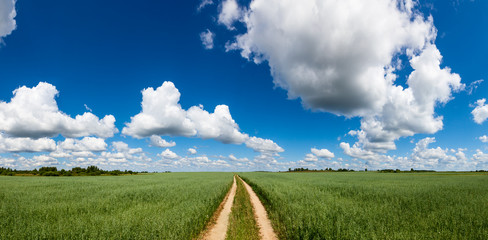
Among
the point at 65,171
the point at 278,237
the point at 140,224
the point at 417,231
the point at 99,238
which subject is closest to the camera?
the point at 99,238

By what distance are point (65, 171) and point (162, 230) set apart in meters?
122

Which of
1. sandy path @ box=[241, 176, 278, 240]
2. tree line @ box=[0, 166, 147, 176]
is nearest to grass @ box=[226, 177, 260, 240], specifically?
sandy path @ box=[241, 176, 278, 240]

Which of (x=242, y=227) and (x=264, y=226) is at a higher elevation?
(x=242, y=227)

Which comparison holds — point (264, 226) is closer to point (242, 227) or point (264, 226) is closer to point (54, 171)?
point (242, 227)

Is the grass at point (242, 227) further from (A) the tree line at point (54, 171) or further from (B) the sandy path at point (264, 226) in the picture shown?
(A) the tree line at point (54, 171)

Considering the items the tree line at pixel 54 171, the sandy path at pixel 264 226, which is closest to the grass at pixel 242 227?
the sandy path at pixel 264 226

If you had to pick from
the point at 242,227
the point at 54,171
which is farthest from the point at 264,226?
the point at 54,171

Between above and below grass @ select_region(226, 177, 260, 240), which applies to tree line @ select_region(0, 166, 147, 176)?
below

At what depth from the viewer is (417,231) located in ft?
27.0

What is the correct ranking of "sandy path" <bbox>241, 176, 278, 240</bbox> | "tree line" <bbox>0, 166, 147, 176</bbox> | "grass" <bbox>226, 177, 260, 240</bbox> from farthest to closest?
1. "tree line" <bbox>0, 166, 147, 176</bbox>
2. "sandy path" <bbox>241, 176, 278, 240</bbox>
3. "grass" <bbox>226, 177, 260, 240</bbox>

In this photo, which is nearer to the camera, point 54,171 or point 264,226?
point 264,226

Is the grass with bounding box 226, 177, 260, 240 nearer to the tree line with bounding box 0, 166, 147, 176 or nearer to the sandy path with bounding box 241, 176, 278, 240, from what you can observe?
the sandy path with bounding box 241, 176, 278, 240

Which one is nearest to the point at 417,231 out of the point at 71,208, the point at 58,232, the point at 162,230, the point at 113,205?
the point at 162,230

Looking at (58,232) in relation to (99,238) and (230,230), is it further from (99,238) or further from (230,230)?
(230,230)
